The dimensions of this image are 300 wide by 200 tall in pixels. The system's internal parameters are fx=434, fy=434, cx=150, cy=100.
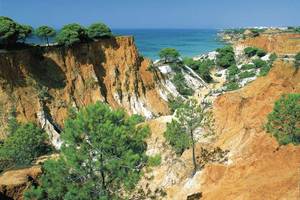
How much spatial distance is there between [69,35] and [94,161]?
40877mm

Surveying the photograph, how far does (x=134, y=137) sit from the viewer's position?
84.7 ft

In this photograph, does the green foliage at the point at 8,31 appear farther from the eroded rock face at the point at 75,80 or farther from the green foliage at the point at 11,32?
the eroded rock face at the point at 75,80

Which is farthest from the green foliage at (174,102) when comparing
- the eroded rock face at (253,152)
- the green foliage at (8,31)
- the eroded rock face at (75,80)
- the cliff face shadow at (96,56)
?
the green foliage at (8,31)

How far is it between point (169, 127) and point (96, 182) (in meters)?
11.1

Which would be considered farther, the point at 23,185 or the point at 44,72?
the point at 44,72

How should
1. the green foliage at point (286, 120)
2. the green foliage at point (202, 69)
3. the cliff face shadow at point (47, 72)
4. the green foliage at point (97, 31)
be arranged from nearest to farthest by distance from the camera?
1. the green foliage at point (286, 120)
2. the cliff face shadow at point (47, 72)
3. the green foliage at point (97, 31)
4. the green foliage at point (202, 69)

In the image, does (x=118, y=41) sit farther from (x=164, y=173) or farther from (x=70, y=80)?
(x=164, y=173)

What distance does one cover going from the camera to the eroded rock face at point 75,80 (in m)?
55.8

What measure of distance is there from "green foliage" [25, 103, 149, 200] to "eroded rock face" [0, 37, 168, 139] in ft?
97.5

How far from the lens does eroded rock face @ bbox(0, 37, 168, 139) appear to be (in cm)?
5581

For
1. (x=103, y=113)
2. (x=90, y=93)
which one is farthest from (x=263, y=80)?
(x=103, y=113)

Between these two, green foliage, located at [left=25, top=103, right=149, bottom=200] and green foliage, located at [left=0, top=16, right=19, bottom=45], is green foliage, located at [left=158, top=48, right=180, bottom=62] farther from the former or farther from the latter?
green foliage, located at [left=25, top=103, right=149, bottom=200]

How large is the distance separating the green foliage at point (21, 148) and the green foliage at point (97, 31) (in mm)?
30365

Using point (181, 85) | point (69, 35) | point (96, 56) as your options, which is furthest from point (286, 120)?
point (181, 85)
